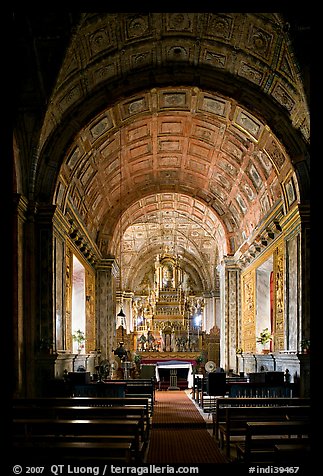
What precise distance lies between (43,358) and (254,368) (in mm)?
8836

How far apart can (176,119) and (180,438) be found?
8795mm

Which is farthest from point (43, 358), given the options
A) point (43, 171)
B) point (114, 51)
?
point (114, 51)

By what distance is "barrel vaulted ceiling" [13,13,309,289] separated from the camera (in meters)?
13.0

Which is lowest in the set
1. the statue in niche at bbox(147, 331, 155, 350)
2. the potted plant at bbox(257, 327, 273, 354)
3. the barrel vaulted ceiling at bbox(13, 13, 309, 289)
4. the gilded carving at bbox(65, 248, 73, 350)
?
the statue in niche at bbox(147, 331, 155, 350)

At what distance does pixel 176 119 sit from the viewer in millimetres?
17844

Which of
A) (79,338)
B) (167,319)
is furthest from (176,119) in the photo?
(167,319)

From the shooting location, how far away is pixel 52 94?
1251 cm

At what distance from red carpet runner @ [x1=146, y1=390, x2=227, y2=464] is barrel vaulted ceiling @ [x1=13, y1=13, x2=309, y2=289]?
548 centimetres

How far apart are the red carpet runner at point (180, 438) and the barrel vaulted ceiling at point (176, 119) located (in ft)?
18.0

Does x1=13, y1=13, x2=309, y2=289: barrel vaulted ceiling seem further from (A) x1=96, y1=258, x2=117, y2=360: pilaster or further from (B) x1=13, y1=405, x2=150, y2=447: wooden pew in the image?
(B) x1=13, y1=405, x2=150, y2=447: wooden pew

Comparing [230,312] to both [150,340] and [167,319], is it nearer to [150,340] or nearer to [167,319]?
[150,340]

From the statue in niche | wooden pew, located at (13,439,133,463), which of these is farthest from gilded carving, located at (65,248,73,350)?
the statue in niche

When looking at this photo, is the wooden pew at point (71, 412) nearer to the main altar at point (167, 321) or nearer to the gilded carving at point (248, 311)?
the gilded carving at point (248, 311)

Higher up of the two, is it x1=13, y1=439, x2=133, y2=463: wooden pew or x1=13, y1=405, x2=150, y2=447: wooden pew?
x1=13, y1=439, x2=133, y2=463: wooden pew
